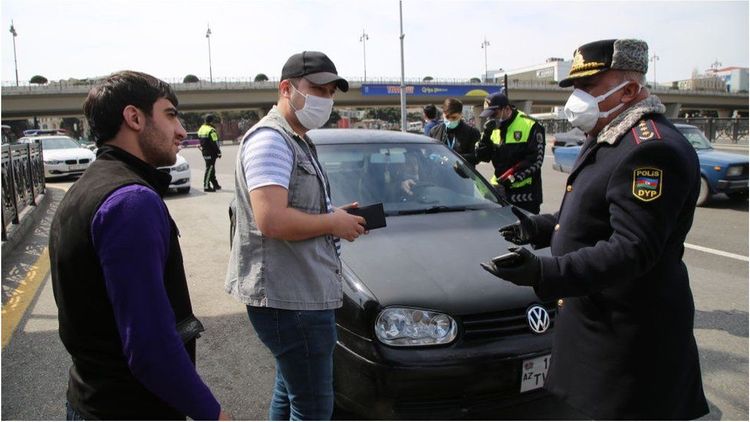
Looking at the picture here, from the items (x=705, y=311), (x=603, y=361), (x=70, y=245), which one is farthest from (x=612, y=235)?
(x=705, y=311)

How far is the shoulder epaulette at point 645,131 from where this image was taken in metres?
1.77

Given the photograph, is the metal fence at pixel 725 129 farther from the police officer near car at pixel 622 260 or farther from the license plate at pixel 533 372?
the police officer near car at pixel 622 260

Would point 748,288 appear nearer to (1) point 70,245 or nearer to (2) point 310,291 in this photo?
(2) point 310,291

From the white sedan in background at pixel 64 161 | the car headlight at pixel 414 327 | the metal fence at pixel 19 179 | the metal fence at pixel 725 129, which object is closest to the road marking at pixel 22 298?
the metal fence at pixel 19 179

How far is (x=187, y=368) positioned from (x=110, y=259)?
36 centimetres

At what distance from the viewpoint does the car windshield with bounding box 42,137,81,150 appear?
16625 mm

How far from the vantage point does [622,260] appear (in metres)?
1.68

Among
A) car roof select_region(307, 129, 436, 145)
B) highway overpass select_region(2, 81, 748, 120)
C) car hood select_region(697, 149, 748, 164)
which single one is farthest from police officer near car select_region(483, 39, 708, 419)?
highway overpass select_region(2, 81, 748, 120)

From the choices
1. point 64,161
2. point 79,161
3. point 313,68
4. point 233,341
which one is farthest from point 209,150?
point 313,68

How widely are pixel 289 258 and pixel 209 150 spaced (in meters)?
11.4

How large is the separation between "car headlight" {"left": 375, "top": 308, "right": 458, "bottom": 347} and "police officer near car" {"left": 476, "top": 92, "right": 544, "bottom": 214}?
9.49 ft

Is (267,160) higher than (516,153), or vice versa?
(267,160)

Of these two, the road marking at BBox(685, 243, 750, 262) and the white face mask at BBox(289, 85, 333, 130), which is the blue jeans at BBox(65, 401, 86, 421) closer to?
the white face mask at BBox(289, 85, 333, 130)

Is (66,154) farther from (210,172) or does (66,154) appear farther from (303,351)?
(303,351)
